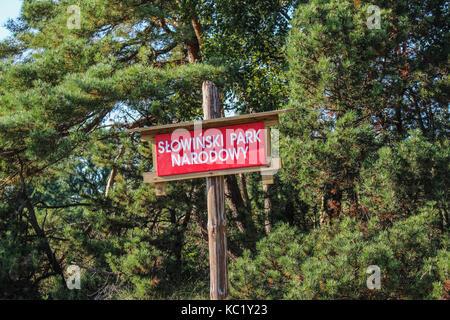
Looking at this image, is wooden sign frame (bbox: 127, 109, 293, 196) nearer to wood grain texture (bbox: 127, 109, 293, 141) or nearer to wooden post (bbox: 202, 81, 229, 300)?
wood grain texture (bbox: 127, 109, 293, 141)

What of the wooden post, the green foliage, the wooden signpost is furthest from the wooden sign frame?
the green foliage

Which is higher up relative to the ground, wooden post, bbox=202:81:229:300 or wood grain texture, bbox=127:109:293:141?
wood grain texture, bbox=127:109:293:141

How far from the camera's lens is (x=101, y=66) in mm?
7234

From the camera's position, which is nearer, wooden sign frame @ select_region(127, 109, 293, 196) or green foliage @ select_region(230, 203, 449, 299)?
wooden sign frame @ select_region(127, 109, 293, 196)

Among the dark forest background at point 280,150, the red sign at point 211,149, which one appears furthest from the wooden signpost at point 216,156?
the dark forest background at point 280,150

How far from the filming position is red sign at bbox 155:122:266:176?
481 cm

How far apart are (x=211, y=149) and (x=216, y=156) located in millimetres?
99

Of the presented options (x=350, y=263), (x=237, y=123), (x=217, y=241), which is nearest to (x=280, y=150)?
(x=350, y=263)

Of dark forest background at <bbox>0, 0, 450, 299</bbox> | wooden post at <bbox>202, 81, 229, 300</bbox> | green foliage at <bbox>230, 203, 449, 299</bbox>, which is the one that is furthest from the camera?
dark forest background at <bbox>0, 0, 450, 299</bbox>

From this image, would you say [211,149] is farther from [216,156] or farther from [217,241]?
[217,241]

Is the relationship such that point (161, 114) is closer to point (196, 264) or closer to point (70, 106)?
point (70, 106)
